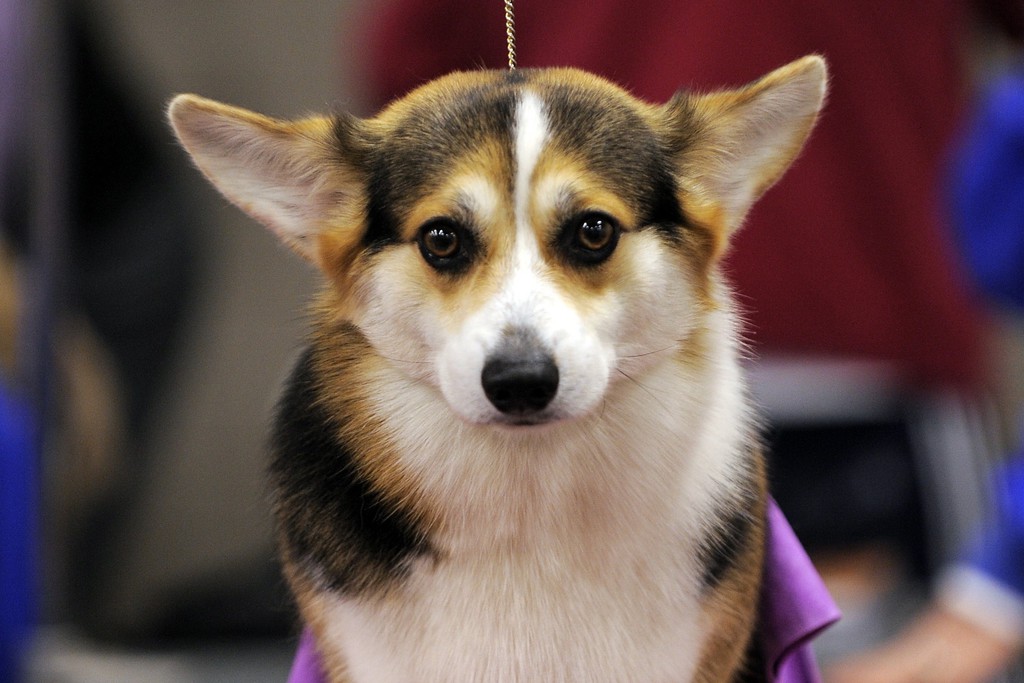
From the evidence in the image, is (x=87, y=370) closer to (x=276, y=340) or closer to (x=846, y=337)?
(x=276, y=340)

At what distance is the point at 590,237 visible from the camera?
653 mm

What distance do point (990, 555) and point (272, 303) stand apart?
146 centimetres

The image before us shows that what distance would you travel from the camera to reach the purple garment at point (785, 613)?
2.15ft

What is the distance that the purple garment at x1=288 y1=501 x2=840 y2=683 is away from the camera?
657mm

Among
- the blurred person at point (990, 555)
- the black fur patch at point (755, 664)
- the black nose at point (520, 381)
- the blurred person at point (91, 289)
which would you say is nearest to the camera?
the black nose at point (520, 381)

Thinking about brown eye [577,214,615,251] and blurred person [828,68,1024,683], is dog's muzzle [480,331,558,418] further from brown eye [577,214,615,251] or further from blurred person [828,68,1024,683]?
blurred person [828,68,1024,683]

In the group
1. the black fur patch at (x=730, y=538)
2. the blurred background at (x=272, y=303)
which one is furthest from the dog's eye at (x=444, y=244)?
the black fur patch at (x=730, y=538)

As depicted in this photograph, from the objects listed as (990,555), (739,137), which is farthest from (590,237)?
(990,555)

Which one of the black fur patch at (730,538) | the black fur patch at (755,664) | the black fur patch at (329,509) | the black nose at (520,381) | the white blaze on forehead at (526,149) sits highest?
the white blaze on forehead at (526,149)

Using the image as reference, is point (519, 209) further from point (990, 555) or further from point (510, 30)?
point (990, 555)

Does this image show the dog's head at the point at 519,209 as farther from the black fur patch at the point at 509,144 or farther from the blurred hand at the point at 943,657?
the blurred hand at the point at 943,657

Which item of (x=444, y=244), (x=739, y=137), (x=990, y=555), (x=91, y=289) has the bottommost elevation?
(x=91, y=289)

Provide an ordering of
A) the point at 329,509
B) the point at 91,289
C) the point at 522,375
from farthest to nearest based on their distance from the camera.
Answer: the point at 91,289
the point at 329,509
the point at 522,375

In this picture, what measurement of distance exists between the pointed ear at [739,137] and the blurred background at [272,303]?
76 mm
